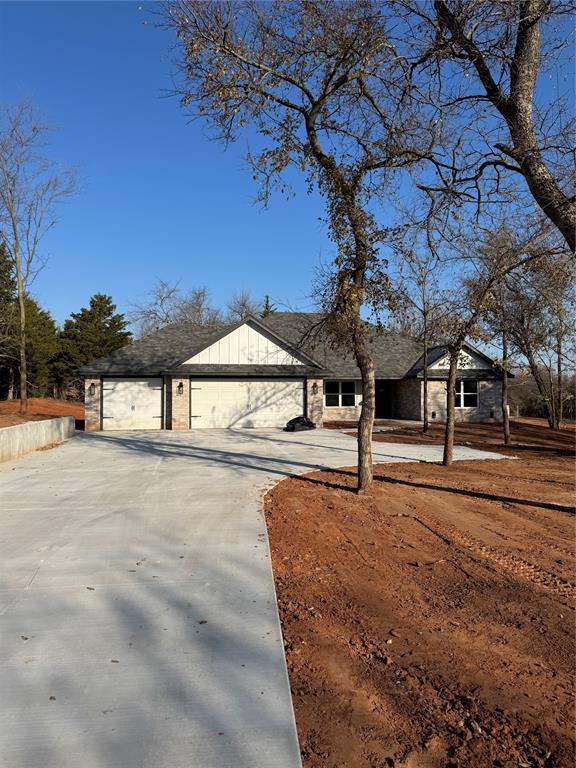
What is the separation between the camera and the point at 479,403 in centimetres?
2900

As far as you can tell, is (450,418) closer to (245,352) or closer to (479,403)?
(245,352)

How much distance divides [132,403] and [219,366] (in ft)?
13.5

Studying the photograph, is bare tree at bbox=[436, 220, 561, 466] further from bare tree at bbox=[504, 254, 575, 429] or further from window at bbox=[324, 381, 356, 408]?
window at bbox=[324, 381, 356, 408]

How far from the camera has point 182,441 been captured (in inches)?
708

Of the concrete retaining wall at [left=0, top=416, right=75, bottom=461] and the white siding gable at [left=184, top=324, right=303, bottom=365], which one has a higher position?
the white siding gable at [left=184, top=324, right=303, bottom=365]

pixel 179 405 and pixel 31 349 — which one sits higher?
pixel 31 349

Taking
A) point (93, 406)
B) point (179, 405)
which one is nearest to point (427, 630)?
point (179, 405)

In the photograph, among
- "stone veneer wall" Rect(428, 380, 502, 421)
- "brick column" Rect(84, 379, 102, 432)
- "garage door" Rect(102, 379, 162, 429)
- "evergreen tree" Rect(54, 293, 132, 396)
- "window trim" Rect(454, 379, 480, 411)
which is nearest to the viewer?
"brick column" Rect(84, 379, 102, 432)

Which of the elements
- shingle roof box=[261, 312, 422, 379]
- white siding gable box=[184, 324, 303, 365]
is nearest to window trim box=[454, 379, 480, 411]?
shingle roof box=[261, 312, 422, 379]

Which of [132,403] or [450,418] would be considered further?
[132,403]

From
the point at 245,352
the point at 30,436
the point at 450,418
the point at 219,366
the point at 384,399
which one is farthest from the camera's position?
the point at 384,399

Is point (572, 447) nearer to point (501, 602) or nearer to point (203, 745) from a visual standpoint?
point (501, 602)

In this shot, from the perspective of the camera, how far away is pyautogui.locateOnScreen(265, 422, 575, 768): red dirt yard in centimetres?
276

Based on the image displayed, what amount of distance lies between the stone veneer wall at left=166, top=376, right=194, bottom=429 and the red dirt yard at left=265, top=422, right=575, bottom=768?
15.1m
